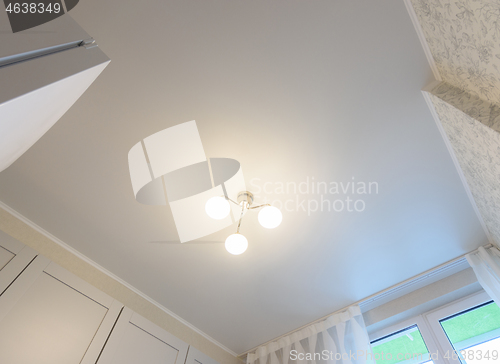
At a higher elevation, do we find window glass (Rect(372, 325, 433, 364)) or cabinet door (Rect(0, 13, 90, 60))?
window glass (Rect(372, 325, 433, 364))

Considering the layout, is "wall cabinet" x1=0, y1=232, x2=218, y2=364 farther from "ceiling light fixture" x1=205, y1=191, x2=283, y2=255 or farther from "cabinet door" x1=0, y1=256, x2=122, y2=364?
"ceiling light fixture" x1=205, y1=191, x2=283, y2=255

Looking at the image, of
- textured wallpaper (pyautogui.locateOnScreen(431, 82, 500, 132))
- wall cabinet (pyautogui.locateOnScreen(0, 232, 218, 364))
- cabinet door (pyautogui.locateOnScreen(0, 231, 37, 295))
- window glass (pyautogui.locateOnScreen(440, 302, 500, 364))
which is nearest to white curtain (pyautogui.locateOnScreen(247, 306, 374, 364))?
window glass (pyautogui.locateOnScreen(440, 302, 500, 364))

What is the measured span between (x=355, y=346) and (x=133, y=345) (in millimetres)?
1536

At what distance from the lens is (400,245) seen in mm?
2104

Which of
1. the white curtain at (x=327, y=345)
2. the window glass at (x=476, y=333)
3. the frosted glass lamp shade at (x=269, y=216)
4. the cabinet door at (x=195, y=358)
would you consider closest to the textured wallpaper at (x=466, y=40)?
the frosted glass lamp shade at (x=269, y=216)

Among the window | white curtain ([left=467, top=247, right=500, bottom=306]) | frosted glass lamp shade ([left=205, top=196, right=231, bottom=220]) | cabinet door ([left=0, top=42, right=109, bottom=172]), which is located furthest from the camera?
the window

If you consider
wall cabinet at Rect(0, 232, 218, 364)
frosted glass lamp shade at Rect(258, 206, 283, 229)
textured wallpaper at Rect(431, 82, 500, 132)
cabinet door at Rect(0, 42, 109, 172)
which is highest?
textured wallpaper at Rect(431, 82, 500, 132)

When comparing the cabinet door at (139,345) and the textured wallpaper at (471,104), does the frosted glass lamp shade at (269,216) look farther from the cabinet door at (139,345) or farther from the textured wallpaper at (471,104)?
the cabinet door at (139,345)

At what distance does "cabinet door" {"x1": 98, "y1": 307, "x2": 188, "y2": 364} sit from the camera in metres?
1.86

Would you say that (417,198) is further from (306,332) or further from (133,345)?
(133,345)

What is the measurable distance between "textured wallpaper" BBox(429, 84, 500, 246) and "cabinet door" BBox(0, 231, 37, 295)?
2.26 m

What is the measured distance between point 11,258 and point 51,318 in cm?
39

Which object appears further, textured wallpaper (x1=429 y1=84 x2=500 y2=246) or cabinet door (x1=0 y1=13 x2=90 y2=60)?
textured wallpaper (x1=429 y1=84 x2=500 y2=246)

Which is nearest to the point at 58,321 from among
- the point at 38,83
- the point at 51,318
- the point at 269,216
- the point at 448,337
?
the point at 51,318
